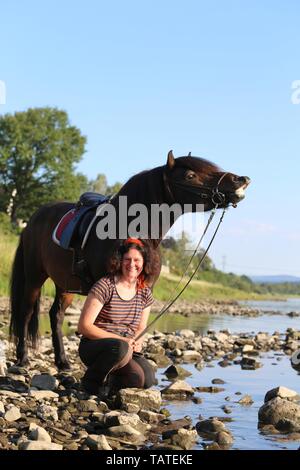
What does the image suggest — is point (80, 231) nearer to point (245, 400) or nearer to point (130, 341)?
point (130, 341)

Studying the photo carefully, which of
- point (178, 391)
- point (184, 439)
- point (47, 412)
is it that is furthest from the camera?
point (178, 391)

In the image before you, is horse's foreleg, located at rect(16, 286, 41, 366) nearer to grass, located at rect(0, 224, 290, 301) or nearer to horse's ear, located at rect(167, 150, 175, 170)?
horse's ear, located at rect(167, 150, 175, 170)

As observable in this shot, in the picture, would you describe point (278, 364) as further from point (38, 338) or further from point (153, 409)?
point (153, 409)

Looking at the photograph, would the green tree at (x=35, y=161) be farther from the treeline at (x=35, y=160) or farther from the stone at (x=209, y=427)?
the stone at (x=209, y=427)

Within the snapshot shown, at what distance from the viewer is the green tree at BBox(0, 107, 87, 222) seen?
167 feet

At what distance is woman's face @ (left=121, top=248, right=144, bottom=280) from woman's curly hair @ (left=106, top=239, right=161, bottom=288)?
0.18ft

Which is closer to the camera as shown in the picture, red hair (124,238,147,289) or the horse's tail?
red hair (124,238,147,289)

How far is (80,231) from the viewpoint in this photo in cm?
722

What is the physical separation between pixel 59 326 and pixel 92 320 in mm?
2858

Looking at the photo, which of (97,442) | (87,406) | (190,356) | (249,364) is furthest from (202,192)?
(190,356)

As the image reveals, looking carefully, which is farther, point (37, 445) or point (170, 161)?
point (170, 161)

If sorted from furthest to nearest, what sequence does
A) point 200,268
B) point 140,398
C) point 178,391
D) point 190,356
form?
point 200,268 → point 190,356 → point 178,391 → point 140,398

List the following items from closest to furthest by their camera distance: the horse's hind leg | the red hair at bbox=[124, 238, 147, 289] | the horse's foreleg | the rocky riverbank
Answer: the rocky riverbank < the red hair at bbox=[124, 238, 147, 289] < the horse's hind leg < the horse's foreleg

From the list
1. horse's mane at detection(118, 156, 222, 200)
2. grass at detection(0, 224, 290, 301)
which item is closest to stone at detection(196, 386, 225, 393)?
horse's mane at detection(118, 156, 222, 200)
